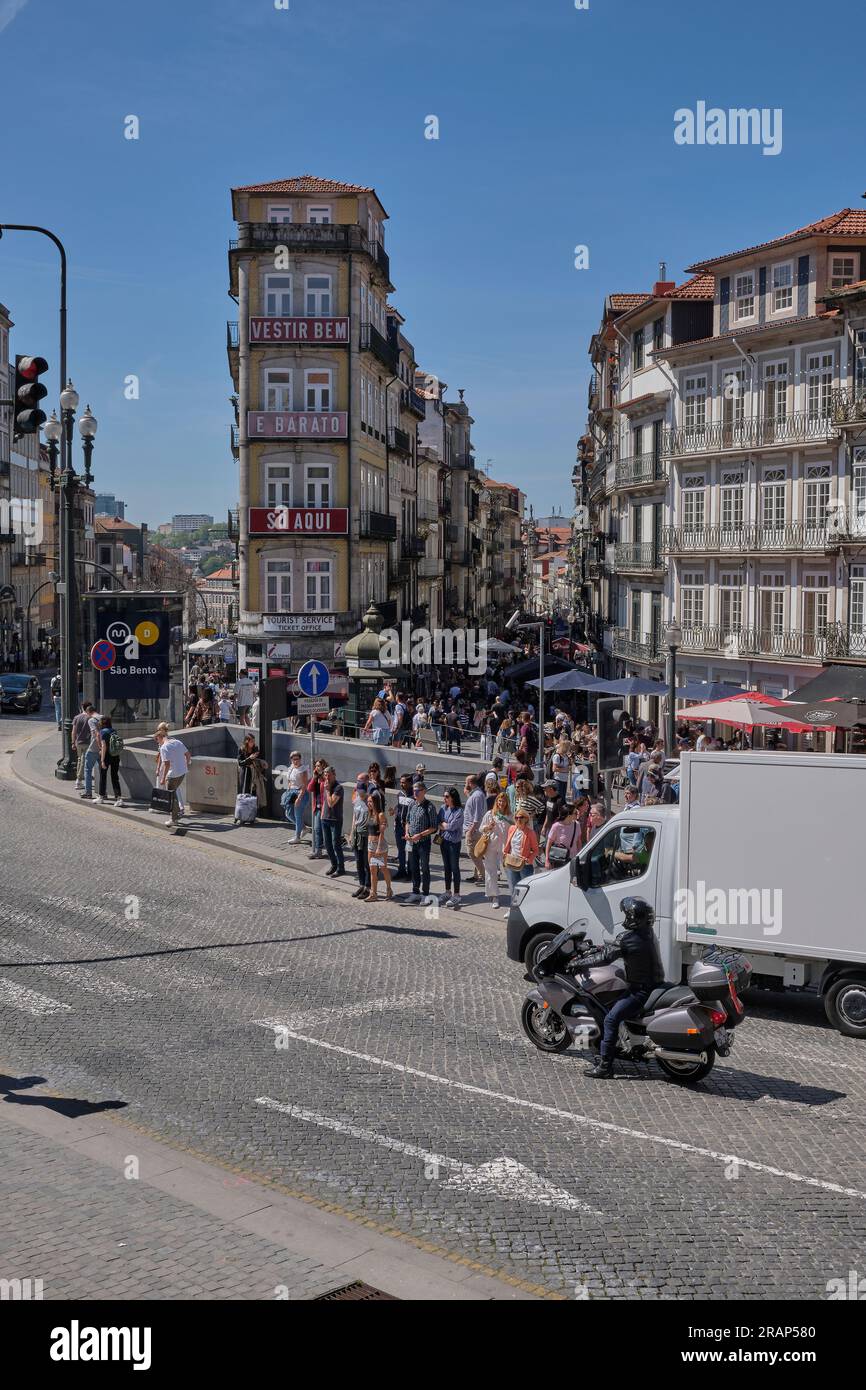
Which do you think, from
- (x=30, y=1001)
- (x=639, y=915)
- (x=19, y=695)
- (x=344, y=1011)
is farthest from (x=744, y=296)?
(x=30, y=1001)

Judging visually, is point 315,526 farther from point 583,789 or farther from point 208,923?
point 208,923

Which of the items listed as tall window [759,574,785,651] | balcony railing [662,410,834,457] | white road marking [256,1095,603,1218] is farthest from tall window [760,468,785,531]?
white road marking [256,1095,603,1218]

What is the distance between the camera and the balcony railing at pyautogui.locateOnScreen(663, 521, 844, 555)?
36.4m

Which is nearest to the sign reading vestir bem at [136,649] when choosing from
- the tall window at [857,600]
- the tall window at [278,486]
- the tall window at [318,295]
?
the tall window at [857,600]

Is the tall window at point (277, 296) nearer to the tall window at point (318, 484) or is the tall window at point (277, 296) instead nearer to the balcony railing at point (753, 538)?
the tall window at point (318, 484)

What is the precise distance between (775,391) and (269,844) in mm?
22803

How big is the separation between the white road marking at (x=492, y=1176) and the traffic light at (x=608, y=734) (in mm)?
12328

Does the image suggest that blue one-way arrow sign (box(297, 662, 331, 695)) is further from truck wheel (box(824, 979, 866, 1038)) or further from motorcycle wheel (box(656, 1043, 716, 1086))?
motorcycle wheel (box(656, 1043, 716, 1086))

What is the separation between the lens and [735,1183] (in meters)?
9.24

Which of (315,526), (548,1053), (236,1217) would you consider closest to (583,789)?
(548,1053)

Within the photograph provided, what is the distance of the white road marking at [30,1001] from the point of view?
515 inches

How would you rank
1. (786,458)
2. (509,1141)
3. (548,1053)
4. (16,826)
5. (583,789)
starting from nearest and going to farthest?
(509,1141)
(548,1053)
(16,826)
(583,789)
(786,458)

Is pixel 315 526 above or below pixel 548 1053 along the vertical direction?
above

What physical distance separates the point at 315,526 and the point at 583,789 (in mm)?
24632
